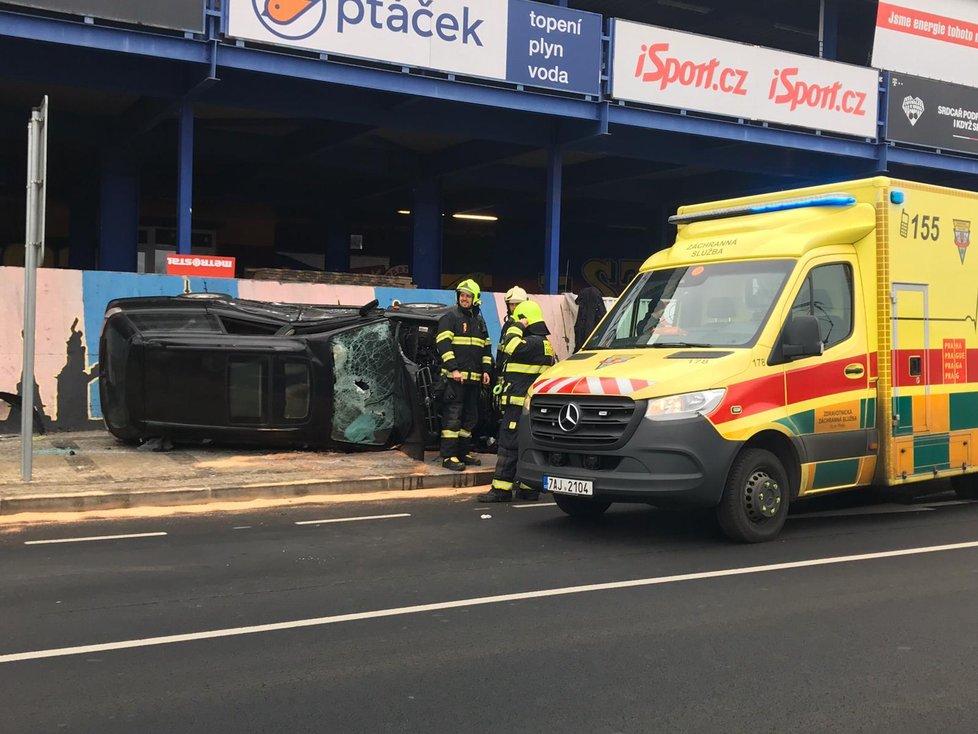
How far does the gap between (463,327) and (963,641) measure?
20.4 ft

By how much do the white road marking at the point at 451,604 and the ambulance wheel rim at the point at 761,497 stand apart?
595 mm

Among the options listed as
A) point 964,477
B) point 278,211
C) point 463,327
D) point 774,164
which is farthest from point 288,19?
point 278,211

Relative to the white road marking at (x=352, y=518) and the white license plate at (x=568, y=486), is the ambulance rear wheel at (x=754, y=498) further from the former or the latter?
the white road marking at (x=352, y=518)

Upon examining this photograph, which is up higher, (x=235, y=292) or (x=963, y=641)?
(x=235, y=292)

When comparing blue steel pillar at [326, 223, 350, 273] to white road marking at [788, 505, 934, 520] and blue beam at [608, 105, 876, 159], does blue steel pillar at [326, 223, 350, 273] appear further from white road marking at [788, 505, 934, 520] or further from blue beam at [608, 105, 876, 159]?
white road marking at [788, 505, 934, 520]

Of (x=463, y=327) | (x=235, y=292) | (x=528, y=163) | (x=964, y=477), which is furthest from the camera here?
(x=528, y=163)

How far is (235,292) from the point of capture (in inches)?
507

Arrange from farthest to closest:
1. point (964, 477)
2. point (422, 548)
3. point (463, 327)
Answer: point (463, 327), point (964, 477), point (422, 548)

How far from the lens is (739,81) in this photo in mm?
16906

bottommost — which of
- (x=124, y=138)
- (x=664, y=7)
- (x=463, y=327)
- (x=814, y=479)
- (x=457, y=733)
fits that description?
(x=457, y=733)

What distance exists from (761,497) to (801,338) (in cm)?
125

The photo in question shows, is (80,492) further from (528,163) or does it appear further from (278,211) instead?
(278,211)

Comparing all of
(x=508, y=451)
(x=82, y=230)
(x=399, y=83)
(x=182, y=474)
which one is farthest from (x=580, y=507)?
(x=82, y=230)

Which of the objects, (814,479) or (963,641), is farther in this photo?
(814,479)
